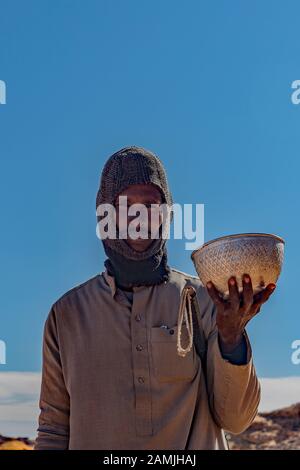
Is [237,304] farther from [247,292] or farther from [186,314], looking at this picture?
[186,314]

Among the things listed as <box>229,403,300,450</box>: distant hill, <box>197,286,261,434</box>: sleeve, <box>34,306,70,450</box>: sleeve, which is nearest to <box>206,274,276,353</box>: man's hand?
<box>197,286,261,434</box>: sleeve

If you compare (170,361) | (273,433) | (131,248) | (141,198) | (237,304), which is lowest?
(170,361)

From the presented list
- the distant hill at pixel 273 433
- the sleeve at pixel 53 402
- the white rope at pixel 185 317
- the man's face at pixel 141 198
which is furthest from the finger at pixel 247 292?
the distant hill at pixel 273 433

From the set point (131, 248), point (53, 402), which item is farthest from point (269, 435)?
point (131, 248)

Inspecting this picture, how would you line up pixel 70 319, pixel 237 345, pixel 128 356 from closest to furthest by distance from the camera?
1. pixel 237 345
2. pixel 128 356
3. pixel 70 319

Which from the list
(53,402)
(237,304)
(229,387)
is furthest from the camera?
(53,402)

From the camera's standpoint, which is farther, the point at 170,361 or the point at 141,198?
the point at 141,198

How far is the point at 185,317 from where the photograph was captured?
3.54m

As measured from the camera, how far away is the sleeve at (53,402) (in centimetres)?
377

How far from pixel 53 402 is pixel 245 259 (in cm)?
126

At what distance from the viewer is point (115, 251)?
3.80 m
